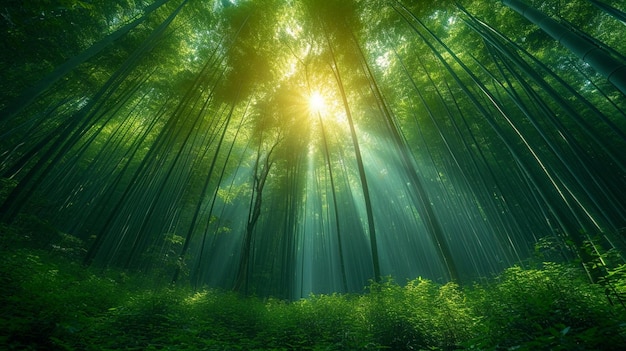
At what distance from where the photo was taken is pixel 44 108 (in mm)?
5465

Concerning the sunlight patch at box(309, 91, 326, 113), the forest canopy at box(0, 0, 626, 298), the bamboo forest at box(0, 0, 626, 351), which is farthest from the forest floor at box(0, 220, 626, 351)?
the sunlight patch at box(309, 91, 326, 113)

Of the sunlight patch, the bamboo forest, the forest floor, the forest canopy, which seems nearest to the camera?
the forest floor

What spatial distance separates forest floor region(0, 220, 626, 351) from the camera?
1.71 m

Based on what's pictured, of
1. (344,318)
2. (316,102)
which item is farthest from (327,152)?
(344,318)

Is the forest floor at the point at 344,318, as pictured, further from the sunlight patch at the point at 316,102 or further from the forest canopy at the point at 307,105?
the sunlight patch at the point at 316,102

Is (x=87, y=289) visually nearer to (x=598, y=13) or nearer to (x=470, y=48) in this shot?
(x=470, y=48)

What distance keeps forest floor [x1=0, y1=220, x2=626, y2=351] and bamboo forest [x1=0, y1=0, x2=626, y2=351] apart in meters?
0.02

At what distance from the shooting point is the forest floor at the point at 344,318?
1709 mm

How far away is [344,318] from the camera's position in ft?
10.6

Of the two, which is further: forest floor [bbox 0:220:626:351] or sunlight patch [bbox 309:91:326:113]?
sunlight patch [bbox 309:91:326:113]

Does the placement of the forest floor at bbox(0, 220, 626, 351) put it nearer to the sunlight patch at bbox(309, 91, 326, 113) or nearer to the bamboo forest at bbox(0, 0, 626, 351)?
the bamboo forest at bbox(0, 0, 626, 351)

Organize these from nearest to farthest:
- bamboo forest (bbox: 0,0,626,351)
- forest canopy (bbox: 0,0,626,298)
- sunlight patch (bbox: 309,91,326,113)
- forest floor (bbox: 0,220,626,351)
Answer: forest floor (bbox: 0,220,626,351)
bamboo forest (bbox: 0,0,626,351)
forest canopy (bbox: 0,0,626,298)
sunlight patch (bbox: 309,91,326,113)

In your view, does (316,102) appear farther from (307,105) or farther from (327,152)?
(327,152)

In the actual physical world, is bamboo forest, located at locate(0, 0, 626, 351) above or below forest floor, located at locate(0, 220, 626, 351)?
above
